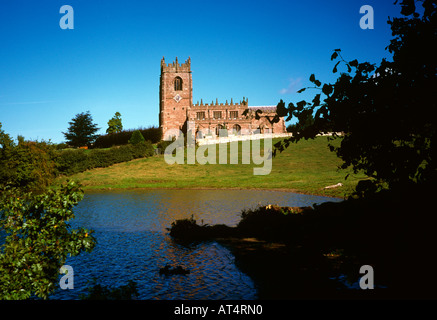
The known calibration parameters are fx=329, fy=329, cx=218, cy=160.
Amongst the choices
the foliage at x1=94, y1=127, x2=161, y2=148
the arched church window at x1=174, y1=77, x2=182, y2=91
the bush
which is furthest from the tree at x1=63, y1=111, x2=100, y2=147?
the bush

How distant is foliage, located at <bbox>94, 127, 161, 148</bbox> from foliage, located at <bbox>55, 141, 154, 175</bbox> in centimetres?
2080

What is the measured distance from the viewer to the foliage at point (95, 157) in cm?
4988

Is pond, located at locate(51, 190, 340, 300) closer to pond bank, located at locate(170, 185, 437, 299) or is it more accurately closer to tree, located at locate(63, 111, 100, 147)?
pond bank, located at locate(170, 185, 437, 299)

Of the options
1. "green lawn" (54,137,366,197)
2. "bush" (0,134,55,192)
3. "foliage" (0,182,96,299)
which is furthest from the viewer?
"green lawn" (54,137,366,197)

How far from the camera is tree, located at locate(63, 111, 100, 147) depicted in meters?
90.2

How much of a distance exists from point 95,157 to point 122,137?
2802 cm

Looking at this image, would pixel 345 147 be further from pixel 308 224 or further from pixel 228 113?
pixel 228 113

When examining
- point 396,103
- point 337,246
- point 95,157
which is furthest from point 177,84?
point 396,103

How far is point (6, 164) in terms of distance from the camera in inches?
1314

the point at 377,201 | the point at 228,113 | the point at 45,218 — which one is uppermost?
the point at 228,113

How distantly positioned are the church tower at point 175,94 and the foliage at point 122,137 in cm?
779

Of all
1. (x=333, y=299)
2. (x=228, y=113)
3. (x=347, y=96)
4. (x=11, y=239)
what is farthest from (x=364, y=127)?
(x=228, y=113)

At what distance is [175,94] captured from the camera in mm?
94062

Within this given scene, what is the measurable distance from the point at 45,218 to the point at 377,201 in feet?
24.0
